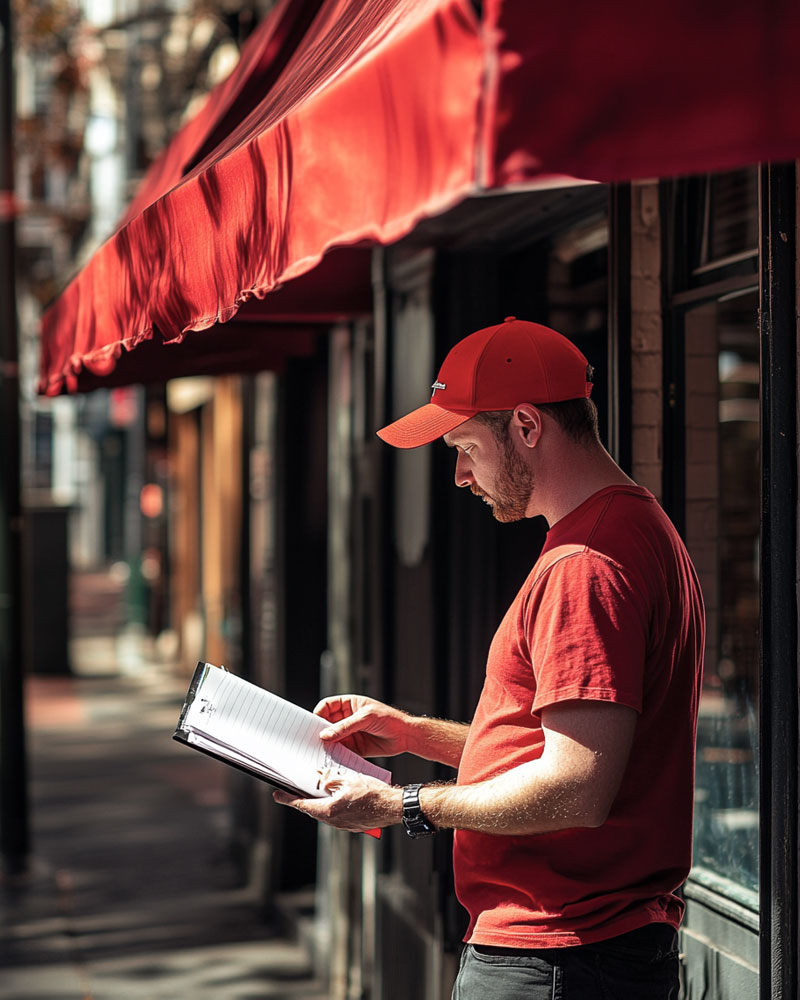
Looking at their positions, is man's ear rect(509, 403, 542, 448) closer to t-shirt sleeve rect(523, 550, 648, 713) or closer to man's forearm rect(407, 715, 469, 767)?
t-shirt sleeve rect(523, 550, 648, 713)

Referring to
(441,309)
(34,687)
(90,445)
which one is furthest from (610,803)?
(90,445)

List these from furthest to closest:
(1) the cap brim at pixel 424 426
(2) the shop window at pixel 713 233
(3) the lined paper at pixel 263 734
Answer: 1. (2) the shop window at pixel 713 233
2. (3) the lined paper at pixel 263 734
3. (1) the cap brim at pixel 424 426

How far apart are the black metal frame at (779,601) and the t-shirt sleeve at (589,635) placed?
2.15 ft

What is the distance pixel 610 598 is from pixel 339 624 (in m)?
4.56

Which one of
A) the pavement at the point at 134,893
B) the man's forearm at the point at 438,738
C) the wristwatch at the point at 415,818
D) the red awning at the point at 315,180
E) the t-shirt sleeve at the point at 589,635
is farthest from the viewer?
the pavement at the point at 134,893

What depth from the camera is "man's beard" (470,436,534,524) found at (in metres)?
2.48

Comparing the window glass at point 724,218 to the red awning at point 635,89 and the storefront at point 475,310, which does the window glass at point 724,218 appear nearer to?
the storefront at point 475,310

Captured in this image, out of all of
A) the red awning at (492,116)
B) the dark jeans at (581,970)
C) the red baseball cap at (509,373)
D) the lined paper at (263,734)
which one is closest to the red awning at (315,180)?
the red awning at (492,116)

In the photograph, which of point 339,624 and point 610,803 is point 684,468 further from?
point 339,624

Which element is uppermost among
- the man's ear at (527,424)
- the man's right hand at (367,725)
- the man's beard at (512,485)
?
the man's ear at (527,424)

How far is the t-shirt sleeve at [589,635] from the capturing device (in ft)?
7.24

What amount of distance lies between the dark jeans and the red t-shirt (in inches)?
1.0

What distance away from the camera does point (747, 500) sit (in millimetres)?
7117

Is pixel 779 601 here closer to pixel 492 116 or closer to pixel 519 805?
pixel 519 805
